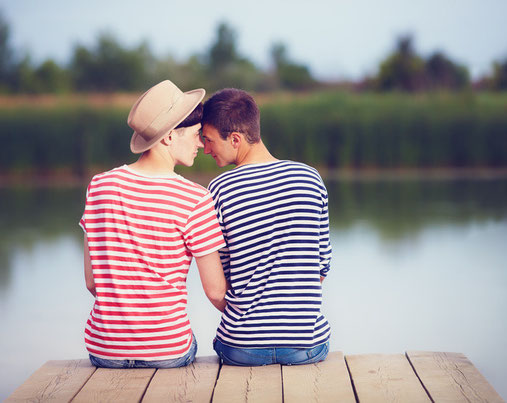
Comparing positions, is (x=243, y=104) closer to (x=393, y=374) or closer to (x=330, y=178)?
(x=393, y=374)

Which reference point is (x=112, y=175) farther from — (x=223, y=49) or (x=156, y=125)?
(x=223, y=49)

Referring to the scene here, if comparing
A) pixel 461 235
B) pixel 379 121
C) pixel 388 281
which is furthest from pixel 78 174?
pixel 388 281

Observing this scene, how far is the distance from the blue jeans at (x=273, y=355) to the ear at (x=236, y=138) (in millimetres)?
579

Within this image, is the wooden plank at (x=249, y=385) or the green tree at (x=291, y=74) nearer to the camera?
the wooden plank at (x=249, y=385)

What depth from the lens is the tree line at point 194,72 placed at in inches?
872

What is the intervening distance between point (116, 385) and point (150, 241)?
387 mm

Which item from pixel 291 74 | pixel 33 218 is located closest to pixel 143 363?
pixel 33 218

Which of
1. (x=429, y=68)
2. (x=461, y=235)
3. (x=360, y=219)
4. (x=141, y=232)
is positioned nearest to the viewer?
(x=141, y=232)

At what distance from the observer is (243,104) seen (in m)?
2.05

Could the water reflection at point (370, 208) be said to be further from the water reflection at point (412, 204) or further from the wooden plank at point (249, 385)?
the wooden plank at point (249, 385)

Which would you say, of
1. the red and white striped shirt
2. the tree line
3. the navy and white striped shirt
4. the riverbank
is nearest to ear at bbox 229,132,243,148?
the navy and white striped shirt

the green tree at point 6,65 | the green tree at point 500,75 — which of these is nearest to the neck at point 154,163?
the green tree at point 500,75

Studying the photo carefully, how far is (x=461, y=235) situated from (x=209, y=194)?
210 inches

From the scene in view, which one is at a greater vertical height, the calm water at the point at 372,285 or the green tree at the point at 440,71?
the green tree at the point at 440,71
